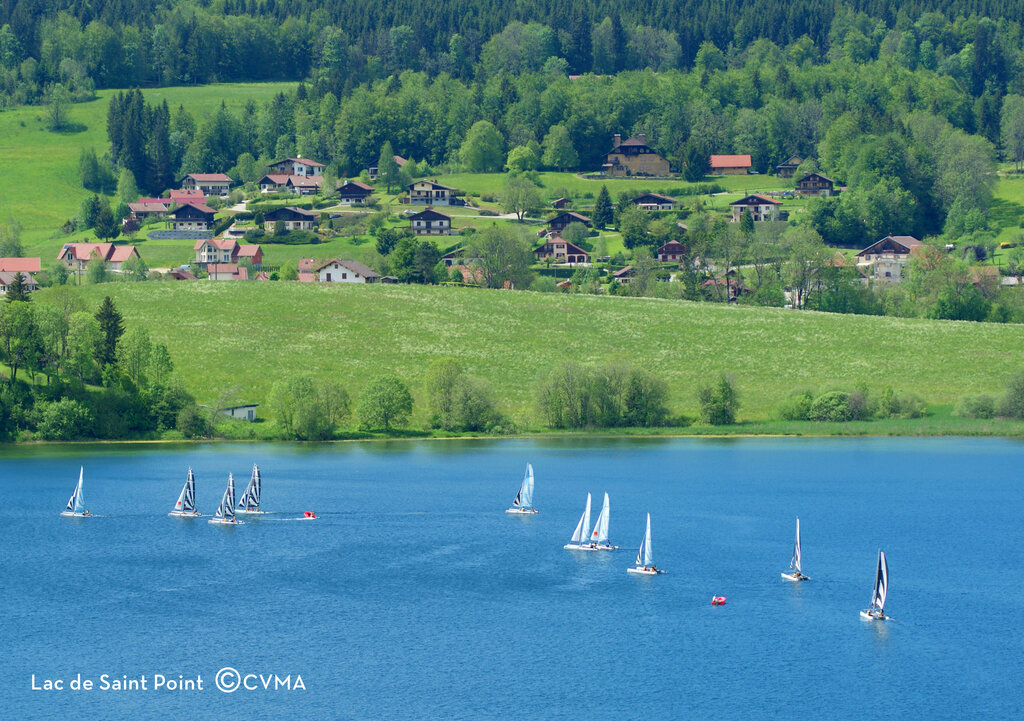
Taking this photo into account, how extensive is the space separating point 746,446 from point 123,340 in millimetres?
55196

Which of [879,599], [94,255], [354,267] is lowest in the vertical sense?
[879,599]

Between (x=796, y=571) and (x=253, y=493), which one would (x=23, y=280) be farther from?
(x=796, y=571)

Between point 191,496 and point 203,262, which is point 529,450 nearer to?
point 191,496

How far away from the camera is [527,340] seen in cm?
14488

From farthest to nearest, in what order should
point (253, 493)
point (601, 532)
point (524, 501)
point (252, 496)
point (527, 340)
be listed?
point (527, 340) → point (524, 501) → point (252, 496) → point (253, 493) → point (601, 532)

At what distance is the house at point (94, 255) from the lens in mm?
192375

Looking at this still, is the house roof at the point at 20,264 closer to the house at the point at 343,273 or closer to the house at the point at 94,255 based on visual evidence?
the house at the point at 94,255

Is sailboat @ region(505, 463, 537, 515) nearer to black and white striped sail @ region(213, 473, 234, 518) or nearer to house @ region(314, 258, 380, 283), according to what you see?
black and white striped sail @ region(213, 473, 234, 518)

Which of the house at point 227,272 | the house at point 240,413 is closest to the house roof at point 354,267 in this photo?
the house at point 227,272

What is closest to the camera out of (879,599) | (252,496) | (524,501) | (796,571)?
(879,599)

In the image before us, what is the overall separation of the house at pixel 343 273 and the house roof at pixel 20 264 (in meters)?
37.2

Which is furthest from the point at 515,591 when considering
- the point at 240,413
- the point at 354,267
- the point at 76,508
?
the point at 354,267

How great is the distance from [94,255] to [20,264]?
11.6m

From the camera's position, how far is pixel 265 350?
138 meters
